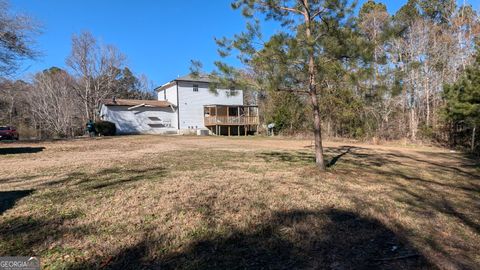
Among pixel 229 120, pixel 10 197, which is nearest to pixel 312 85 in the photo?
pixel 10 197

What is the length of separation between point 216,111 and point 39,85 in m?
19.9

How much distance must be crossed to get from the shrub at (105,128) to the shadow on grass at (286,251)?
944 inches

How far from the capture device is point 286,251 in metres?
2.84

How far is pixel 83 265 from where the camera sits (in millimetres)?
2525

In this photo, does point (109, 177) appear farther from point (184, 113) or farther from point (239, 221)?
point (184, 113)

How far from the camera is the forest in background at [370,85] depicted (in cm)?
628

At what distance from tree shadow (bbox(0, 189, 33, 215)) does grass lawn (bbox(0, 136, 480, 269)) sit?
16 millimetres

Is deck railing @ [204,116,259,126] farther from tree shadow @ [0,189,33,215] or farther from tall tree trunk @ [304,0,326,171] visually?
tree shadow @ [0,189,33,215]

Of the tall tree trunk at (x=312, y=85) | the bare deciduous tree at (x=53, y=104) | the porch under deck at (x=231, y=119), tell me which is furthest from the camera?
the bare deciduous tree at (x=53, y=104)

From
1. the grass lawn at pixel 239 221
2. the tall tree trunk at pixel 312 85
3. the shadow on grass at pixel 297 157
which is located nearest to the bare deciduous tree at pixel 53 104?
the shadow on grass at pixel 297 157

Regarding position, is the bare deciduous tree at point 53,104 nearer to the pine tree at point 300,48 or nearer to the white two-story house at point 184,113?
the white two-story house at point 184,113

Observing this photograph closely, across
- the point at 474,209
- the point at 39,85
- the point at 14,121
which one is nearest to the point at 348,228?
the point at 474,209

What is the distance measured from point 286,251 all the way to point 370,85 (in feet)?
16.0

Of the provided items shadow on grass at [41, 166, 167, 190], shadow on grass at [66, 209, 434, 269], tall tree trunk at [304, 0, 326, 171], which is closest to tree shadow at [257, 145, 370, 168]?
tall tree trunk at [304, 0, 326, 171]
